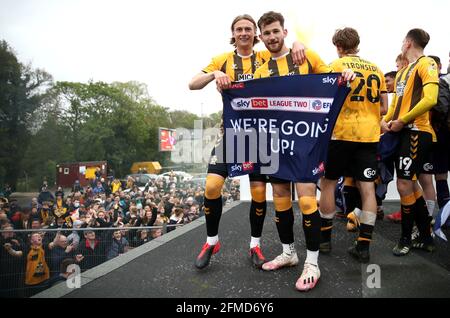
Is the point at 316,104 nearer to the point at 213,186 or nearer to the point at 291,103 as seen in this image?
the point at 291,103

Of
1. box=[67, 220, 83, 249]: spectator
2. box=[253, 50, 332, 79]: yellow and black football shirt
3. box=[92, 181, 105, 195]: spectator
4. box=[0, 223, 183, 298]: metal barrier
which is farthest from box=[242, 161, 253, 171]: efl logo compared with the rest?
box=[92, 181, 105, 195]: spectator

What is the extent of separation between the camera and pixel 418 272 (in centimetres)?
243

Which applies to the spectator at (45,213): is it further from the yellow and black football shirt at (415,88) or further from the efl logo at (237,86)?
the yellow and black football shirt at (415,88)

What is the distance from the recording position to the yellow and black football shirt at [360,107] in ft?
9.19

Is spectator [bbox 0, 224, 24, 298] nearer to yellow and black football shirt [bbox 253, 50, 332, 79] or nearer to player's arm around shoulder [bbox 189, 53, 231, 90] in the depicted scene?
player's arm around shoulder [bbox 189, 53, 231, 90]

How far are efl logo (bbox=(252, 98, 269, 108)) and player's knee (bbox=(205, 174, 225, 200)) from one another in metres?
0.64

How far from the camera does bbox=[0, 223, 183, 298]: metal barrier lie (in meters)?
5.32

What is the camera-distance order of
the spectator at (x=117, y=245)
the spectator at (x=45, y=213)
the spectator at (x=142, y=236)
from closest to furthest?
the spectator at (x=117, y=245), the spectator at (x=142, y=236), the spectator at (x=45, y=213)

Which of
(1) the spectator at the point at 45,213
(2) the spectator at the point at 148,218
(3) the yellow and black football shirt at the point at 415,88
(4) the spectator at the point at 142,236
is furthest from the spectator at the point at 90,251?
(3) the yellow and black football shirt at the point at 415,88

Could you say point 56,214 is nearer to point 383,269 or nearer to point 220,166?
point 220,166

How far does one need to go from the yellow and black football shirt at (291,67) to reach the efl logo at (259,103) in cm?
21

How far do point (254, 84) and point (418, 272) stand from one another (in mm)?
1821
